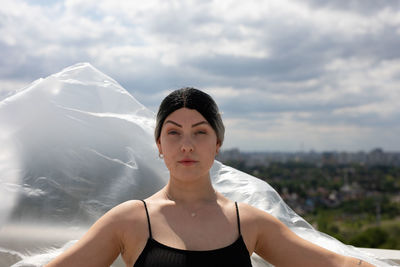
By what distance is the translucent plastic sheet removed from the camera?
182 cm

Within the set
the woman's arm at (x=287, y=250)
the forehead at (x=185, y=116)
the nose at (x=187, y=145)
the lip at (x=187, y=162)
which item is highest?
the forehead at (x=185, y=116)

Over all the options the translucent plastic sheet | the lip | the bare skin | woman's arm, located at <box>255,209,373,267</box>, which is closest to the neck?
the bare skin

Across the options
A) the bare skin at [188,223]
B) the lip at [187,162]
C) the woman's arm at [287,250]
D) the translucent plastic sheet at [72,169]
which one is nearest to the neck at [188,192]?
the bare skin at [188,223]

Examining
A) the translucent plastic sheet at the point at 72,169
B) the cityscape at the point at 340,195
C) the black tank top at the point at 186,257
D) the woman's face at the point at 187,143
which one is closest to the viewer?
the black tank top at the point at 186,257

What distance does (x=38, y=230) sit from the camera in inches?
71.7

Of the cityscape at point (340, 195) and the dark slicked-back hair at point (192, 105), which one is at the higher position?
the dark slicked-back hair at point (192, 105)

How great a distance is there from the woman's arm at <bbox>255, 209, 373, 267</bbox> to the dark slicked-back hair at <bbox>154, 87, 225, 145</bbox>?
384 mm

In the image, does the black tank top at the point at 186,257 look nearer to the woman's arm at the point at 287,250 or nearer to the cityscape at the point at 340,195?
the woman's arm at the point at 287,250

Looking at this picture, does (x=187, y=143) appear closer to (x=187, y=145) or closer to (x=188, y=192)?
(x=187, y=145)

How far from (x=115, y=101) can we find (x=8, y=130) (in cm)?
60

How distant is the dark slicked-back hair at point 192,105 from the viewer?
4.61 feet

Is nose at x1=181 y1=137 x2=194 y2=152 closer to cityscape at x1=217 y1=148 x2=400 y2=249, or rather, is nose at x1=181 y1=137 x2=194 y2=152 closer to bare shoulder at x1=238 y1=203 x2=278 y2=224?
bare shoulder at x1=238 y1=203 x2=278 y2=224

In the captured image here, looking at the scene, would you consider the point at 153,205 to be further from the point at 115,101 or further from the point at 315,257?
the point at 115,101

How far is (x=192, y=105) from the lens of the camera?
1.40 meters
